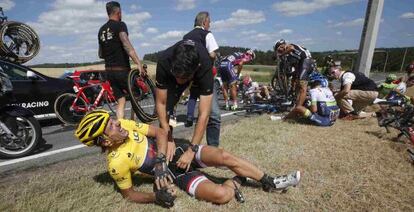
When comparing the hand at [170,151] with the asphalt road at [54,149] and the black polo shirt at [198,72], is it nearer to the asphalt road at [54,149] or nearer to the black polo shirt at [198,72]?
the black polo shirt at [198,72]

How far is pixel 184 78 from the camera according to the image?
3.28 metres

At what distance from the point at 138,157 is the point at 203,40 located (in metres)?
2.28

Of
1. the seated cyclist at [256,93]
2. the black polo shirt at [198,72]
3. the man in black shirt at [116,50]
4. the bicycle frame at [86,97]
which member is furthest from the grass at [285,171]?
the seated cyclist at [256,93]

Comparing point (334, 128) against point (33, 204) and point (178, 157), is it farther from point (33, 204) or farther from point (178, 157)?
point (33, 204)

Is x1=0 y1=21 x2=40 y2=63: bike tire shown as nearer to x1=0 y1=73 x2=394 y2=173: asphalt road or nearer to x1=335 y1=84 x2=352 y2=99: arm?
x1=0 y1=73 x2=394 y2=173: asphalt road

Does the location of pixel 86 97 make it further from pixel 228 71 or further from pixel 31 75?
pixel 228 71

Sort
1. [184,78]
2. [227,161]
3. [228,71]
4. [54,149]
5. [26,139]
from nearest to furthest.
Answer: [184,78], [227,161], [26,139], [54,149], [228,71]

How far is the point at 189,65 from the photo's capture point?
303cm

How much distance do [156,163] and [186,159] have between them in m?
0.33

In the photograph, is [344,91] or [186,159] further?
[344,91]

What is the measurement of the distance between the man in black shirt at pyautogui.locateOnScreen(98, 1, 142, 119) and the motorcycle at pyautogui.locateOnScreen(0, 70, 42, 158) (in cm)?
139

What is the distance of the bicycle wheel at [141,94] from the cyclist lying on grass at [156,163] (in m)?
2.58

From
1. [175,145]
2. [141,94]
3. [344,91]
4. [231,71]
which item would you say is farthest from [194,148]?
[231,71]

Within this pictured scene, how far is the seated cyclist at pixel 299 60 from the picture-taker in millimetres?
7156
